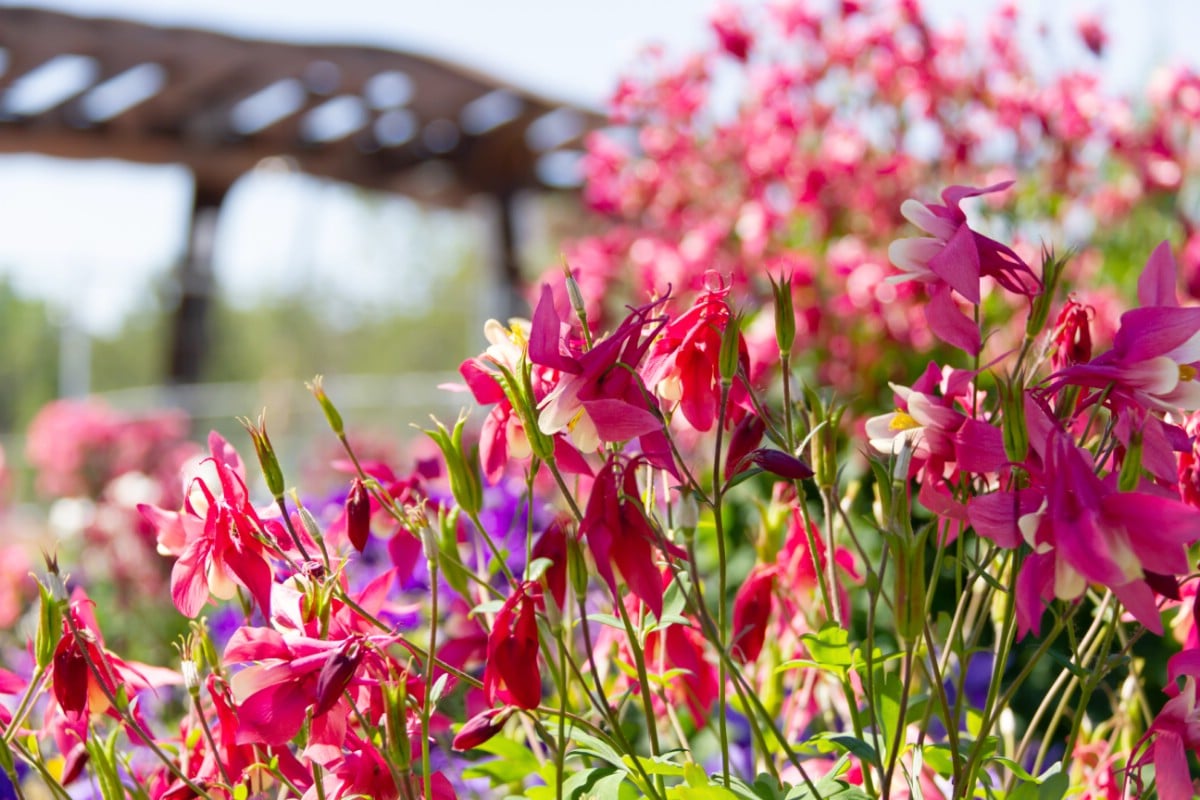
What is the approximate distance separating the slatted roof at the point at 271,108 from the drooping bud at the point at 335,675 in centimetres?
522

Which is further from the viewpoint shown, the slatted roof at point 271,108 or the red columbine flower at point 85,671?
the slatted roof at point 271,108

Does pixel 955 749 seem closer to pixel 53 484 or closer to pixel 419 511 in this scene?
pixel 419 511

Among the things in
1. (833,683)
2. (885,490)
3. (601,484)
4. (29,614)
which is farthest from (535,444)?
(29,614)

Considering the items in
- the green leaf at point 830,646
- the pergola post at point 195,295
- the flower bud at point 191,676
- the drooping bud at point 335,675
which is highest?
the drooping bud at point 335,675

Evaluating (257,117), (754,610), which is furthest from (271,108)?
(754,610)

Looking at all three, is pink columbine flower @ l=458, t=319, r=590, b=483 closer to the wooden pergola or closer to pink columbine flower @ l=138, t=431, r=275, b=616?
pink columbine flower @ l=138, t=431, r=275, b=616

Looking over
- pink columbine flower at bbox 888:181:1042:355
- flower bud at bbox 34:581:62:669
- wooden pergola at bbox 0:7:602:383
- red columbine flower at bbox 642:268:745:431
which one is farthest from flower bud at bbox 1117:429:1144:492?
wooden pergola at bbox 0:7:602:383

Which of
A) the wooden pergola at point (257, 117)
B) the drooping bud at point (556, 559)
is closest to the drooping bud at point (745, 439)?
the drooping bud at point (556, 559)

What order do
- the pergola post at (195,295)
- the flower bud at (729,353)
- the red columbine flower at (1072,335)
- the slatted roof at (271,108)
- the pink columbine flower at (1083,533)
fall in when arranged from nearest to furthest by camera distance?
the pink columbine flower at (1083,533) → the flower bud at (729,353) → the red columbine flower at (1072,335) → the slatted roof at (271,108) → the pergola post at (195,295)

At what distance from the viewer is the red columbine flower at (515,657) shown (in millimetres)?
658

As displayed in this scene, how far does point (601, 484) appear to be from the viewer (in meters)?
0.68

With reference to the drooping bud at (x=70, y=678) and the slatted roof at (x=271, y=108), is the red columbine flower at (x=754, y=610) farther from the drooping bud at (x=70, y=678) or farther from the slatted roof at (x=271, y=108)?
the slatted roof at (x=271, y=108)

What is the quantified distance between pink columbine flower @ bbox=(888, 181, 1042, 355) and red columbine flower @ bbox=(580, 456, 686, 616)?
0.20m

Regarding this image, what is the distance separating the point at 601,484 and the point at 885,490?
0.15 meters
